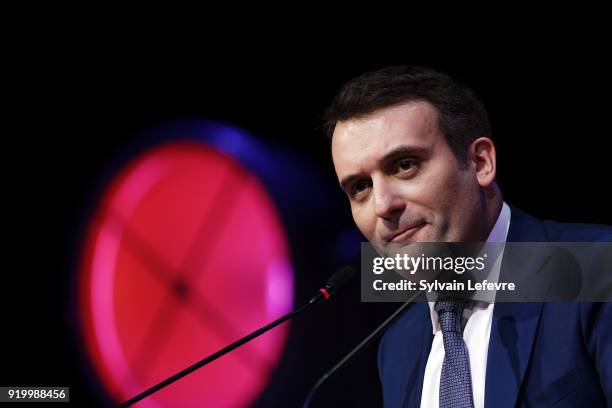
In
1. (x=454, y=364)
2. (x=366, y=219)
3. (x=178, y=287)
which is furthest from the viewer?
(x=178, y=287)

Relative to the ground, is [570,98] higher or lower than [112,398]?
higher

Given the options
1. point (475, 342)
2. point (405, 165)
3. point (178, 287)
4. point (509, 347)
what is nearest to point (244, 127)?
point (178, 287)

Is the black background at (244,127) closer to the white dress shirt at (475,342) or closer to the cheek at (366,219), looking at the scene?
the white dress shirt at (475,342)

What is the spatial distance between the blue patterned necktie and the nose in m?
0.31

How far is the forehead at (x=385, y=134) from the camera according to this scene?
1.71m

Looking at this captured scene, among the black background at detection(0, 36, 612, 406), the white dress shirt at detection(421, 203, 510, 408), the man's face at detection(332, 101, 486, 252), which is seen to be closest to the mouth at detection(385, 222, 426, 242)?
the man's face at detection(332, 101, 486, 252)

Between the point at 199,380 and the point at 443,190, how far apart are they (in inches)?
57.2

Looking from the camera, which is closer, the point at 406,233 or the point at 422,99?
the point at 406,233

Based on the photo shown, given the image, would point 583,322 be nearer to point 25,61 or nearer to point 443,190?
point 443,190

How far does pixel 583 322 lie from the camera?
1.49 meters

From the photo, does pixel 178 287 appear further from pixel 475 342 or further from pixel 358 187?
pixel 475 342

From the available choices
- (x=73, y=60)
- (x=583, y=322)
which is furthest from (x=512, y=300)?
(x=73, y=60)

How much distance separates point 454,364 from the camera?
65.6 inches

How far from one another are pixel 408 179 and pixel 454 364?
19.6 inches
